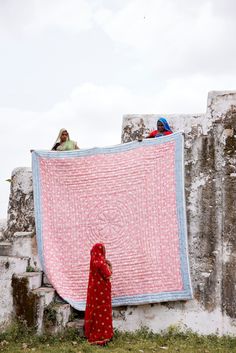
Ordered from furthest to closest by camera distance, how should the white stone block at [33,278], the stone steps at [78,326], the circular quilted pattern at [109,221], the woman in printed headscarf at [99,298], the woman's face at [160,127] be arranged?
the woman's face at [160,127], the circular quilted pattern at [109,221], the white stone block at [33,278], the stone steps at [78,326], the woman in printed headscarf at [99,298]

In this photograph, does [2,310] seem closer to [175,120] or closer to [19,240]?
[19,240]

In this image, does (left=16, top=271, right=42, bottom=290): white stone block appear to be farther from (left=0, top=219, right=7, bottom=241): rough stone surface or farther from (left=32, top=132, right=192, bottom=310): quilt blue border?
(left=0, top=219, right=7, bottom=241): rough stone surface

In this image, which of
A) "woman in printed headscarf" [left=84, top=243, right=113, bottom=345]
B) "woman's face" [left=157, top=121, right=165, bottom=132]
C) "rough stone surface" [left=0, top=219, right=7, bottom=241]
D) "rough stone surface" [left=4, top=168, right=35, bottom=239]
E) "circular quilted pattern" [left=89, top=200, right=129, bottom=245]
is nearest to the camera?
"woman in printed headscarf" [left=84, top=243, right=113, bottom=345]

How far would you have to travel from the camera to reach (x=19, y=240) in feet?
23.5

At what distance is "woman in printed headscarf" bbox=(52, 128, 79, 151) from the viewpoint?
7570 millimetres

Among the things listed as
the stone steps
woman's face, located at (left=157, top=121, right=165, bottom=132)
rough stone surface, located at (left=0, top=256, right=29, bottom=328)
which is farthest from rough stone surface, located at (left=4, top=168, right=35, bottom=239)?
woman's face, located at (left=157, top=121, right=165, bottom=132)

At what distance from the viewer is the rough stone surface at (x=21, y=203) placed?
7.50 meters

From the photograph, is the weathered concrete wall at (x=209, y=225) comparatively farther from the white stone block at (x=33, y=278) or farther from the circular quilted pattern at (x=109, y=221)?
the white stone block at (x=33, y=278)

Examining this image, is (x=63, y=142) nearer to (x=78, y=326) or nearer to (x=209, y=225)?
(x=209, y=225)

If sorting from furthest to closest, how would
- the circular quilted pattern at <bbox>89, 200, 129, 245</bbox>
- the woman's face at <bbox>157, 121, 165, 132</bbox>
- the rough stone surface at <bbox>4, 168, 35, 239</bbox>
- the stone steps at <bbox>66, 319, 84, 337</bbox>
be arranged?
the rough stone surface at <bbox>4, 168, 35, 239</bbox>
the woman's face at <bbox>157, 121, 165, 132</bbox>
the circular quilted pattern at <bbox>89, 200, 129, 245</bbox>
the stone steps at <bbox>66, 319, 84, 337</bbox>

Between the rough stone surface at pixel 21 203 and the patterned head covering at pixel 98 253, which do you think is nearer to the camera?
the patterned head covering at pixel 98 253

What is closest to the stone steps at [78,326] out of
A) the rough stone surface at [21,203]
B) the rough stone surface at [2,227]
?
the rough stone surface at [21,203]

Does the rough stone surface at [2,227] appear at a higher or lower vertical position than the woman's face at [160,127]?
lower

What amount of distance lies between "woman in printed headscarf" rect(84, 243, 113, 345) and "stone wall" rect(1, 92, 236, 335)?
1.58 feet
